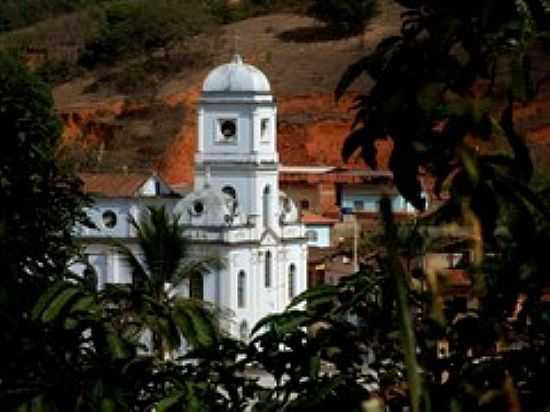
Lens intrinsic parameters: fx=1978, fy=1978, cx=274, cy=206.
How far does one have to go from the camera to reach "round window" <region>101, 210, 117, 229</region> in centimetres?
4484

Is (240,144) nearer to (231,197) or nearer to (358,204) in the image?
(231,197)

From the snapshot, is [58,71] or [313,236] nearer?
[313,236]

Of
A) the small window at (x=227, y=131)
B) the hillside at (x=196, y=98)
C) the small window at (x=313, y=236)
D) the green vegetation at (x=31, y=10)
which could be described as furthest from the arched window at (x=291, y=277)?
the green vegetation at (x=31, y=10)

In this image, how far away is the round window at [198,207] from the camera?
43188mm

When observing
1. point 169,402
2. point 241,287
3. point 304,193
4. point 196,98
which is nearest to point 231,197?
point 241,287

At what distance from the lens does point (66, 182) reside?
8406mm

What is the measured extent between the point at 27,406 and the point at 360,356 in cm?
79

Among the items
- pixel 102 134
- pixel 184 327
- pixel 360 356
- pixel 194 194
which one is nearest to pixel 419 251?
pixel 360 356

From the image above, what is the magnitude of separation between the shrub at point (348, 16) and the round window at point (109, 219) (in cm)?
3256

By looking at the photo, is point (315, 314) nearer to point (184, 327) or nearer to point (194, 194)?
point (184, 327)

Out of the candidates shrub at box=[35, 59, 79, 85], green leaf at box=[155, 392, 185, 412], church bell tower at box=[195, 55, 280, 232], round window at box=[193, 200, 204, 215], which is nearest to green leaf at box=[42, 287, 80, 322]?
green leaf at box=[155, 392, 185, 412]

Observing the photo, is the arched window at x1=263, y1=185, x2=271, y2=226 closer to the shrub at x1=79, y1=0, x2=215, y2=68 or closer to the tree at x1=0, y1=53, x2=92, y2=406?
the shrub at x1=79, y1=0, x2=215, y2=68

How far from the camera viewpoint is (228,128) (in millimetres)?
45281

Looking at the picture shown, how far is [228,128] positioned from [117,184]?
3.00m
